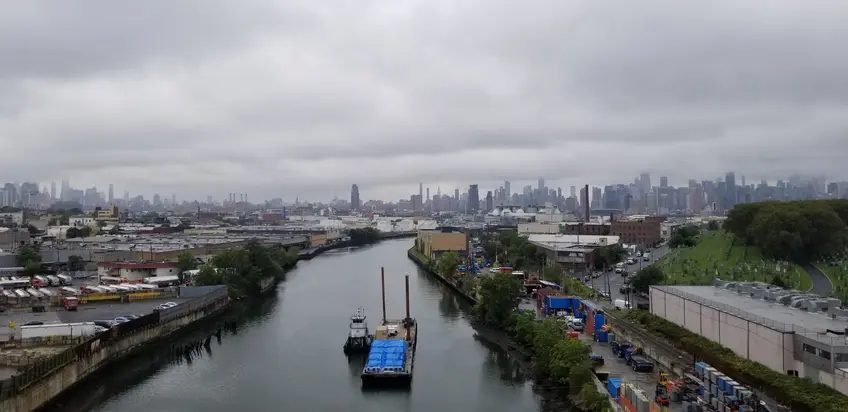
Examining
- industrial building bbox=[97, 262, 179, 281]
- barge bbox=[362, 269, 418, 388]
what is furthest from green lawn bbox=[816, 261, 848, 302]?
industrial building bbox=[97, 262, 179, 281]

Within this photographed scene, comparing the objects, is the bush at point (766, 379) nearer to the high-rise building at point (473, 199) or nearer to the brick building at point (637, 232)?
the brick building at point (637, 232)

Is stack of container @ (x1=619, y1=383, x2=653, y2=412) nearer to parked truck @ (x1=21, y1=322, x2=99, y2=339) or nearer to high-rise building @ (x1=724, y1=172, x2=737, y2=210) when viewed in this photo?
parked truck @ (x1=21, y1=322, x2=99, y2=339)

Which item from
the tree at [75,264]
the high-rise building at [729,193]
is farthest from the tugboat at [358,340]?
the high-rise building at [729,193]

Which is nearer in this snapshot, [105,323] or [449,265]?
[105,323]

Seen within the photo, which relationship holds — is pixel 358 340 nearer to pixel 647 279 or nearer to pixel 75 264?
pixel 647 279

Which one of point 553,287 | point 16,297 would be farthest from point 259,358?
point 553,287

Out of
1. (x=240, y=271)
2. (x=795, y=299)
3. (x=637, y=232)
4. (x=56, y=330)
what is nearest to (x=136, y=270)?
(x=240, y=271)

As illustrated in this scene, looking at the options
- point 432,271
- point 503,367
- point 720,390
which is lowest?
point 503,367
